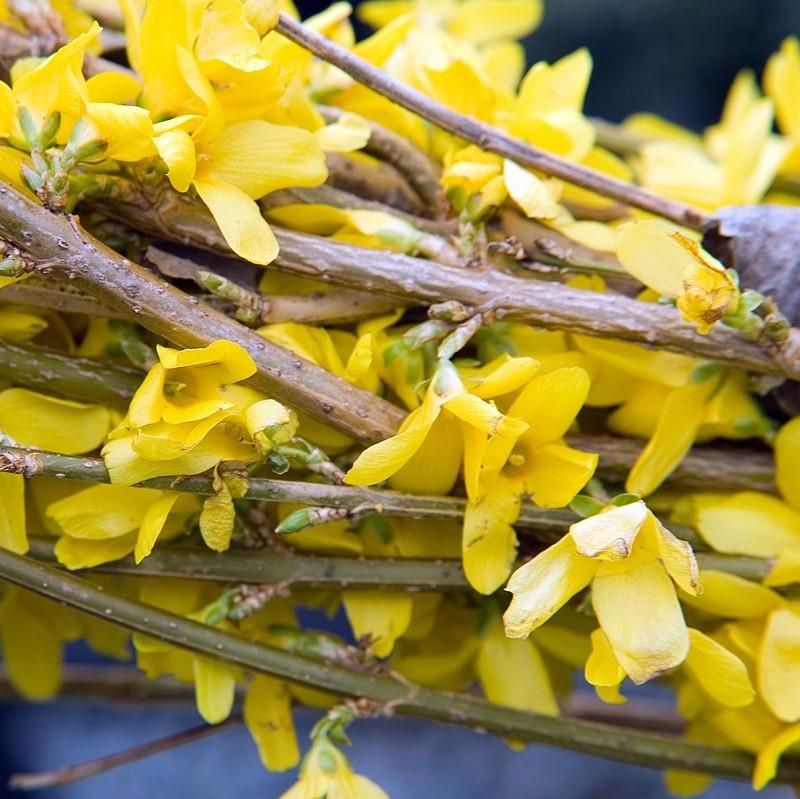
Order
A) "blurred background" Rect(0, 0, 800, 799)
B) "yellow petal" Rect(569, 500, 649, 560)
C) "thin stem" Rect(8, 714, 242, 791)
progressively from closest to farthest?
1. "yellow petal" Rect(569, 500, 649, 560)
2. "thin stem" Rect(8, 714, 242, 791)
3. "blurred background" Rect(0, 0, 800, 799)

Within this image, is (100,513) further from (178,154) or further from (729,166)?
(729,166)

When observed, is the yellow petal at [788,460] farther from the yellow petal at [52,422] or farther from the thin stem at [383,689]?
the yellow petal at [52,422]

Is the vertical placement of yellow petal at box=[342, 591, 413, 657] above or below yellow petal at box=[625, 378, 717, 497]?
below

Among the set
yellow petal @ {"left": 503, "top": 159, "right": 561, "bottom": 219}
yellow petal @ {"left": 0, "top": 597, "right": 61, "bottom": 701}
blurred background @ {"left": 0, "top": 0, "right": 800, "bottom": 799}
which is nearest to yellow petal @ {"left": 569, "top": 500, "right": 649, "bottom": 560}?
yellow petal @ {"left": 503, "top": 159, "right": 561, "bottom": 219}

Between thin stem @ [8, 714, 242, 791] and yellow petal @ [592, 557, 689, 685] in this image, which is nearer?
yellow petal @ [592, 557, 689, 685]

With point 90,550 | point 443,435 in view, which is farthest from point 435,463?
point 90,550

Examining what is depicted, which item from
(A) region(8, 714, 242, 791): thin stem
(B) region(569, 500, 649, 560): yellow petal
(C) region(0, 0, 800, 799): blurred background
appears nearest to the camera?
(B) region(569, 500, 649, 560): yellow petal

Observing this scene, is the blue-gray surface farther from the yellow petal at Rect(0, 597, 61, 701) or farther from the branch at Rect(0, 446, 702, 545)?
the branch at Rect(0, 446, 702, 545)

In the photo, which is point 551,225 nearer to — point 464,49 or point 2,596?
point 464,49
